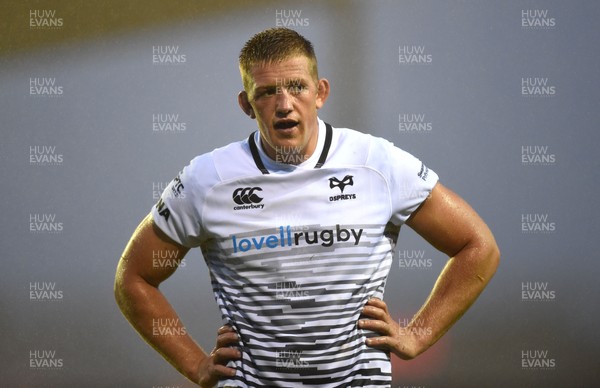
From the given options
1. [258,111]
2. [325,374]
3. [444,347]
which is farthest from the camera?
[444,347]

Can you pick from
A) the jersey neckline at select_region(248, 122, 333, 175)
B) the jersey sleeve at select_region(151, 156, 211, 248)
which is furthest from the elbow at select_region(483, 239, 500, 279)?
the jersey sleeve at select_region(151, 156, 211, 248)

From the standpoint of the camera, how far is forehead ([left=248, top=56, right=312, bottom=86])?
179 centimetres

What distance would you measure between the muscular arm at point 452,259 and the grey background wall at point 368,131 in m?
1.51

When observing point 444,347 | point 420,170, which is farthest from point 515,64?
point 420,170

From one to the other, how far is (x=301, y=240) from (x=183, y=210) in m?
0.28

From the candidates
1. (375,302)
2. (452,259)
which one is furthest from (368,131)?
(375,302)

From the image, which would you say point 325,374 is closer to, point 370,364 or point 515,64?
point 370,364

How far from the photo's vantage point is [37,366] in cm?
360

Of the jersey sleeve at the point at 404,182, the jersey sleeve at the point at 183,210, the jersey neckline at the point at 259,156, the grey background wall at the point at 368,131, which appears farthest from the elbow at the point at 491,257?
the grey background wall at the point at 368,131

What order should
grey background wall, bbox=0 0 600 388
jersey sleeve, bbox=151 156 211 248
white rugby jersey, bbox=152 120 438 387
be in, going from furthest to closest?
grey background wall, bbox=0 0 600 388 → jersey sleeve, bbox=151 156 211 248 → white rugby jersey, bbox=152 120 438 387

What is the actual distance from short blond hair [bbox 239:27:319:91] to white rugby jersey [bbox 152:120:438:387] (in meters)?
0.18

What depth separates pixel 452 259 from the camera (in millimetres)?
1966

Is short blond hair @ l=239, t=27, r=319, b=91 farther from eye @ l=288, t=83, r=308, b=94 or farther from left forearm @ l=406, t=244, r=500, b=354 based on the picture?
left forearm @ l=406, t=244, r=500, b=354

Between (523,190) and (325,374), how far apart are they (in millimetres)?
2086
